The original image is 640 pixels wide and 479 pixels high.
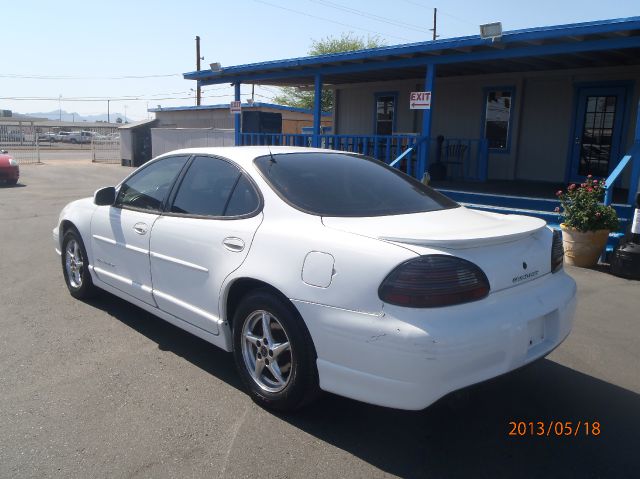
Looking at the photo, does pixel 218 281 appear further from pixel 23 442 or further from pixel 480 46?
pixel 480 46

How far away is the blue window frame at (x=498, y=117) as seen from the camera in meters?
12.4

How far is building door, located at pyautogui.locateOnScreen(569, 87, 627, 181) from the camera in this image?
1079 cm

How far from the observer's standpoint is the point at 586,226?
6.98 m

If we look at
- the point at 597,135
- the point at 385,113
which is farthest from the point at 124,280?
the point at 385,113

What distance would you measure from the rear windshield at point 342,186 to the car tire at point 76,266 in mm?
2485

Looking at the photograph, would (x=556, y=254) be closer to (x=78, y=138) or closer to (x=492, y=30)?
(x=492, y=30)

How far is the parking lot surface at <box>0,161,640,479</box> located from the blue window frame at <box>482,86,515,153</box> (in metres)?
8.53

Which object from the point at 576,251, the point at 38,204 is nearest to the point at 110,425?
the point at 576,251

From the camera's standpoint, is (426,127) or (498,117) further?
(498,117)

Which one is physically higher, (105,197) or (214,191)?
(214,191)

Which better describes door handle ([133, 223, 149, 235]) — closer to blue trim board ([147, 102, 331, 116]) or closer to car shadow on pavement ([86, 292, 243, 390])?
car shadow on pavement ([86, 292, 243, 390])

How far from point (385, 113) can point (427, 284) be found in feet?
43.4

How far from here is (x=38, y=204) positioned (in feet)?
41.5

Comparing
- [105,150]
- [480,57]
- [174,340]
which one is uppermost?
[480,57]
